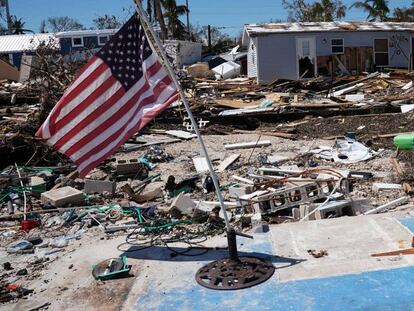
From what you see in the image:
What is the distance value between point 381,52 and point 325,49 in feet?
11.9

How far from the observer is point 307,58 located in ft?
94.3

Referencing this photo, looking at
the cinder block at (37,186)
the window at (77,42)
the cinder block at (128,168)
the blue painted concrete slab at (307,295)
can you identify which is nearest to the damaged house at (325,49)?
the cinder block at (128,168)

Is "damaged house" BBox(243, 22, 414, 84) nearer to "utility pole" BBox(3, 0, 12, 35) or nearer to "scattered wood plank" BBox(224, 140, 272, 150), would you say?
"scattered wood plank" BBox(224, 140, 272, 150)

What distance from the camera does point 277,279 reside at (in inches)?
201

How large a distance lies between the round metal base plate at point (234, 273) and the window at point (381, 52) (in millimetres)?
26896

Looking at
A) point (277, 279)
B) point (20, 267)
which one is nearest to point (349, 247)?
point (277, 279)

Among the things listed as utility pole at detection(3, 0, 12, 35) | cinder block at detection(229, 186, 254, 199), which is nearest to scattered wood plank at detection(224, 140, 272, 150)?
cinder block at detection(229, 186, 254, 199)

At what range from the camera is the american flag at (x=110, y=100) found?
5469 millimetres

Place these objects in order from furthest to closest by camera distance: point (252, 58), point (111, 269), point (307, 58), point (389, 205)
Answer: point (252, 58), point (307, 58), point (389, 205), point (111, 269)

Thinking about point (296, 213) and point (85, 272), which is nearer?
point (85, 272)

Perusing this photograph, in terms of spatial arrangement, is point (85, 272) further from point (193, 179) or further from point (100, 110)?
point (193, 179)

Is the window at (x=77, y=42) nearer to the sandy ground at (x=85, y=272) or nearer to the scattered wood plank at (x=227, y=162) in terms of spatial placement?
the scattered wood plank at (x=227, y=162)

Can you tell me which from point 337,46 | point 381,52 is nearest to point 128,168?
point 337,46

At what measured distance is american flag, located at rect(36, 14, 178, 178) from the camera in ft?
17.9
